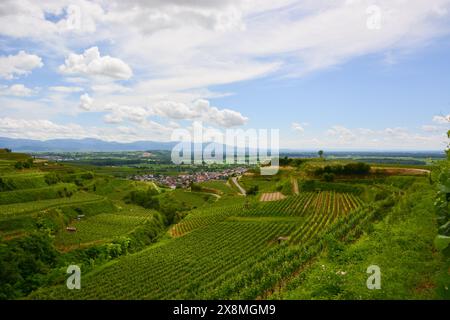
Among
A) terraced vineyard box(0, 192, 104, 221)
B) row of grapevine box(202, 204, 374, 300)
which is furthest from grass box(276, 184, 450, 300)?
Answer: terraced vineyard box(0, 192, 104, 221)

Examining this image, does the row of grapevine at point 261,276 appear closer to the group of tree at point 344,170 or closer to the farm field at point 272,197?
the farm field at point 272,197

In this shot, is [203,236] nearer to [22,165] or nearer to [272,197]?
[272,197]

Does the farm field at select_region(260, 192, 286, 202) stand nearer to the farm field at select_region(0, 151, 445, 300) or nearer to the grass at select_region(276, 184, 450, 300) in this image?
the farm field at select_region(0, 151, 445, 300)

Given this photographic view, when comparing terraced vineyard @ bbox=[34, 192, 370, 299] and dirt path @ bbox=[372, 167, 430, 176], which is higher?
dirt path @ bbox=[372, 167, 430, 176]

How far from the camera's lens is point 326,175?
234 feet

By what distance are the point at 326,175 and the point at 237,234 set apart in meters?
32.9

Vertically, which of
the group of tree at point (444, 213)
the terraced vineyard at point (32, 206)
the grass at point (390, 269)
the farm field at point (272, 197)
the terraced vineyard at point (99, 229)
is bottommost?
the terraced vineyard at point (99, 229)

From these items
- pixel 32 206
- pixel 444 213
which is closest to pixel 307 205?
pixel 32 206

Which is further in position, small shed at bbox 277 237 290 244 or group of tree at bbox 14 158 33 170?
group of tree at bbox 14 158 33 170

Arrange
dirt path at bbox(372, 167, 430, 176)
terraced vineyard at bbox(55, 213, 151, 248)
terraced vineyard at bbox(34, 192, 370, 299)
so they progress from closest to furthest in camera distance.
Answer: terraced vineyard at bbox(34, 192, 370, 299), terraced vineyard at bbox(55, 213, 151, 248), dirt path at bbox(372, 167, 430, 176)

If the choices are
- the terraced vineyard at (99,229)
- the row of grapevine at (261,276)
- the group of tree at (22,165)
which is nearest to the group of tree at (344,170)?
the terraced vineyard at (99,229)
